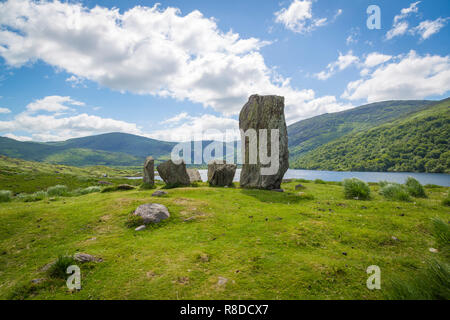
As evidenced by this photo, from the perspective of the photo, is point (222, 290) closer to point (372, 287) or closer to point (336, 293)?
point (336, 293)

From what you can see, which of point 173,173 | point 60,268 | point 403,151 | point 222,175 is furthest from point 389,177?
point 60,268

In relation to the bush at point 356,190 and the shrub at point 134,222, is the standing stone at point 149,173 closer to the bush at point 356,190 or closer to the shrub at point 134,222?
the shrub at point 134,222

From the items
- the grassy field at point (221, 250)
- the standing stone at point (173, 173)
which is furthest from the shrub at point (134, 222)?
the standing stone at point (173, 173)

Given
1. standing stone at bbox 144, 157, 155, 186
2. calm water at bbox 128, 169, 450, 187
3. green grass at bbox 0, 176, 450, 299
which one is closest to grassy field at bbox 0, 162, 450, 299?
green grass at bbox 0, 176, 450, 299

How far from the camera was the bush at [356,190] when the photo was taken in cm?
1538

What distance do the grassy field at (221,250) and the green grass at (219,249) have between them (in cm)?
3

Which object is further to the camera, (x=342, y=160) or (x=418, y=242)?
(x=342, y=160)

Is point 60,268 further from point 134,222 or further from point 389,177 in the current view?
point 389,177

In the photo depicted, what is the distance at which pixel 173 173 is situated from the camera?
76.3 ft

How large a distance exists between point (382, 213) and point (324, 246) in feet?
20.5

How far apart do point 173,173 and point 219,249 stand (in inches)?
678

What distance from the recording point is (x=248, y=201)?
49.0 ft
